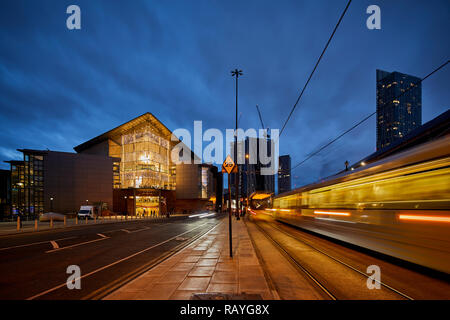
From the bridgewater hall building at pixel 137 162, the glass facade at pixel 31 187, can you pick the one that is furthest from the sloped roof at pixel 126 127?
the glass facade at pixel 31 187

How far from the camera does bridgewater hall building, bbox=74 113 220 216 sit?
197 feet

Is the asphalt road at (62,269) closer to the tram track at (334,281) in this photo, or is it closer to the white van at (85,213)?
the tram track at (334,281)

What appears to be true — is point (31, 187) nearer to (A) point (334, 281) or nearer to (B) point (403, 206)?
(A) point (334, 281)

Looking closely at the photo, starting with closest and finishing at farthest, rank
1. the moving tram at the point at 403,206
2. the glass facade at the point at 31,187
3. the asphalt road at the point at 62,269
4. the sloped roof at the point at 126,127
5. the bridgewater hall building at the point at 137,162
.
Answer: the asphalt road at the point at 62,269
the moving tram at the point at 403,206
the glass facade at the point at 31,187
the bridgewater hall building at the point at 137,162
the sloped roof at the point at 126,127

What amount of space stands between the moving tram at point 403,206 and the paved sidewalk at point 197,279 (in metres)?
4.03

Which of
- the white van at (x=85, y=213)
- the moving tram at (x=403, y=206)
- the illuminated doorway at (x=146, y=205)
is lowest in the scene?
the illuminated doorway at (x=146, y=205)

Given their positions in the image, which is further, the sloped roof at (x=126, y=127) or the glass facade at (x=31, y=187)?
the sloped roof at (x=126, y=127)

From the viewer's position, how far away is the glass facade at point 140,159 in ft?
199

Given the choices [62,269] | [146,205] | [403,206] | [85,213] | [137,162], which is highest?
[137,162]

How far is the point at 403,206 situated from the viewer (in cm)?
643

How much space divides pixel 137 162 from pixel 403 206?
62.0 m

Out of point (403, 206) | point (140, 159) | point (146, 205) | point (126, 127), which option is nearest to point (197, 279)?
point (403, 206)

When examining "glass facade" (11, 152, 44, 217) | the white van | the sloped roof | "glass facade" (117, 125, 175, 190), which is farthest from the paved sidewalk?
the sloped roof
